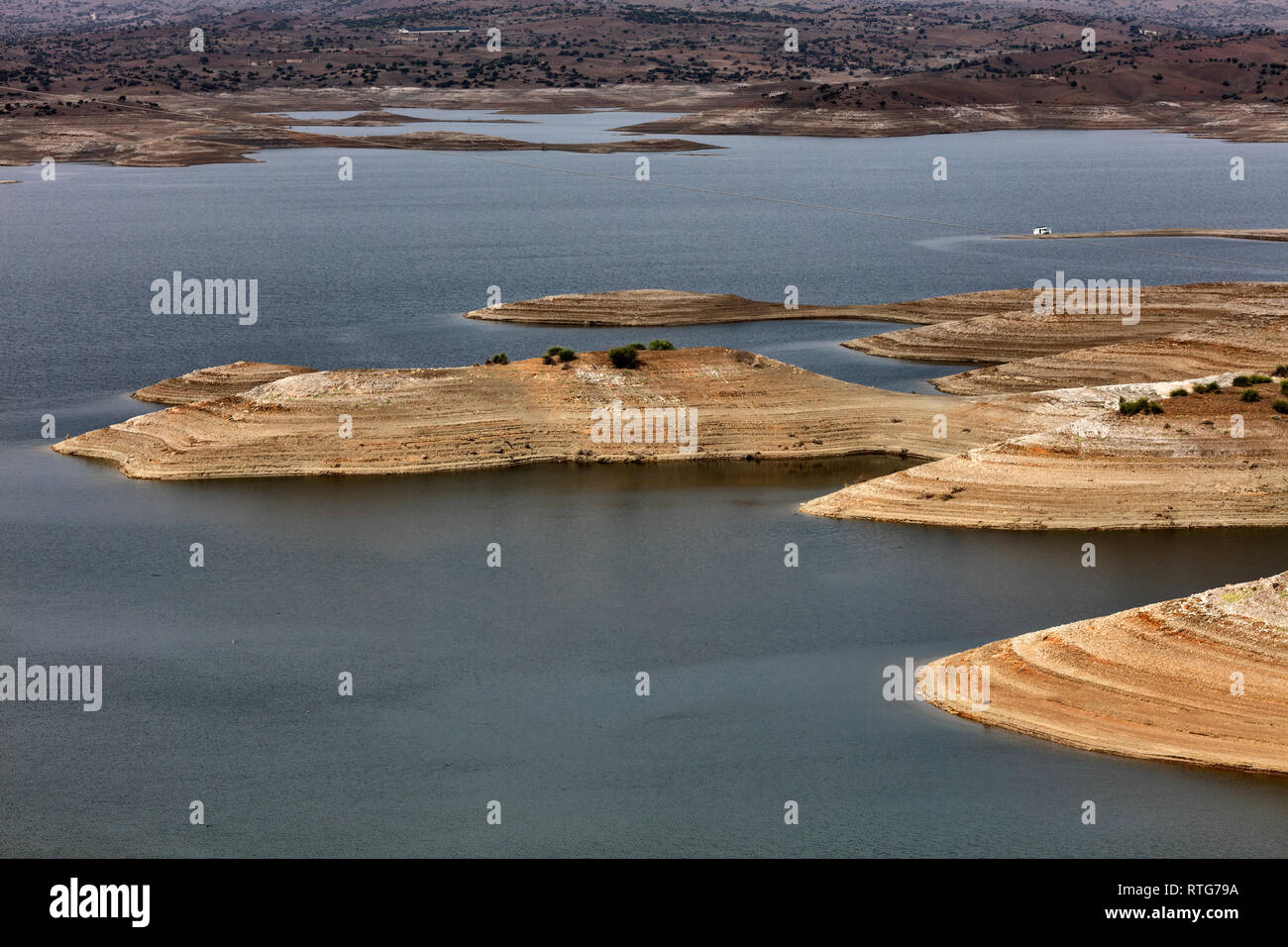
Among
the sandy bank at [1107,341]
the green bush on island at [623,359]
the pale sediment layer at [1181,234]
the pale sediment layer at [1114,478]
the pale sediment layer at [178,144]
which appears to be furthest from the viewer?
the pale sediment layer at [178,144]

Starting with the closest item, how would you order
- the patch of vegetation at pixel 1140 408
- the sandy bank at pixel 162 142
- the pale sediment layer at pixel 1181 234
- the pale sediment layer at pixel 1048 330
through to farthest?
1. the patch of vegetation at pixel 1140 408
2. the pale sediment layer at pixel 1048 330
3. the pale sediment layer at pixel 1181 234
4. the sandy bank at pixel 162 142

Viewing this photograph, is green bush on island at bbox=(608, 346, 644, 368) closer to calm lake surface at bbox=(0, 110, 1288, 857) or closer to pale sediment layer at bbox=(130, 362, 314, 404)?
calm lake surface at bbox=(0, 110, 1288, 857)

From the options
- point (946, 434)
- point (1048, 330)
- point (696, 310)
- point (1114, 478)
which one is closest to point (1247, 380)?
point (1114, 478)

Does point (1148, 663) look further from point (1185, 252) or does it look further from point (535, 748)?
point (1185, 252)

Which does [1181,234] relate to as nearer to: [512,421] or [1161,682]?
[512,421]

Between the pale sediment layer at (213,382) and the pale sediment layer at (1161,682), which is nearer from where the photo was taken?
the pale sediment layer at (1161,682)

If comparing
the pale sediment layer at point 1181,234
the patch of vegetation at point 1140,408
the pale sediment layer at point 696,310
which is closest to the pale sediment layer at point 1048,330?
the pale sediment layer at point 696,310

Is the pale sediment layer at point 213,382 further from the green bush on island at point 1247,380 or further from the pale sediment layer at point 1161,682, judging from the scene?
the pale sediment layer at point 1161,682
